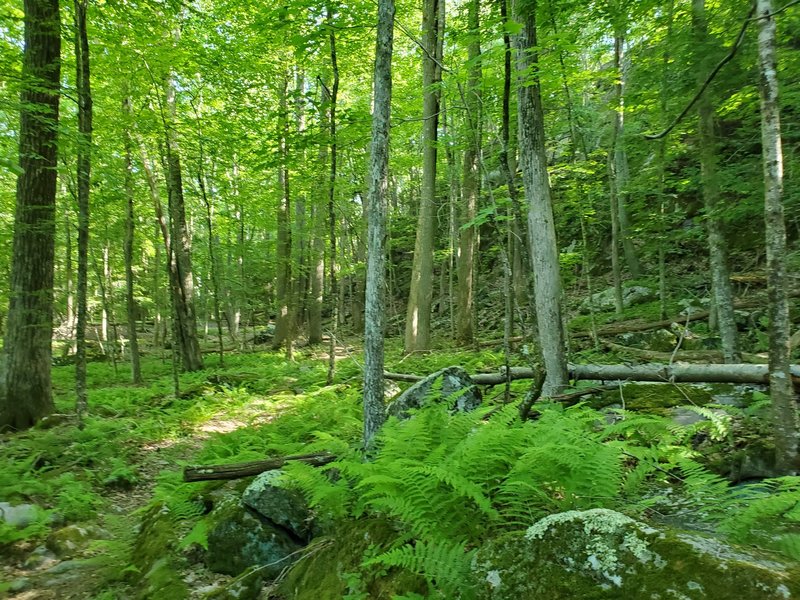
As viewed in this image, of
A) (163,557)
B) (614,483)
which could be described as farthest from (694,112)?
(163,557)

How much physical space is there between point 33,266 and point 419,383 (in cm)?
721

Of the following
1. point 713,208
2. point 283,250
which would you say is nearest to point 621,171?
point 713,208

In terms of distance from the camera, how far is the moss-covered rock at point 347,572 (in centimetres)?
287

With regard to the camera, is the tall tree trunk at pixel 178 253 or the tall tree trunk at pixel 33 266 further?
the tall tree trunk at pixel 178 253

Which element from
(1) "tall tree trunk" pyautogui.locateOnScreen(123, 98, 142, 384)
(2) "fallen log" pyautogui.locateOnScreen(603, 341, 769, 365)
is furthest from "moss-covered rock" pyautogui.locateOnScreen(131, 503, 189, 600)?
(1) "tall tree trunk" pyautogui.locateOnScreen(123, 98, 142, 384)

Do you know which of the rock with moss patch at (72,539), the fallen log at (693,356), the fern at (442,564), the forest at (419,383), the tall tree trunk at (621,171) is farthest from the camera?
the tall tree trunk at (621,171)

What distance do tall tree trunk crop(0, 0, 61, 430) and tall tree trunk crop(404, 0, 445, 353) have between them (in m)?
7.98

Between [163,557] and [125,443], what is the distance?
169 inches

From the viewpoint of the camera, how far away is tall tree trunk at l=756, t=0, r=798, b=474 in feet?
12.5

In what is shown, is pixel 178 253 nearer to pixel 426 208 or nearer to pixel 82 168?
pixel 82 168

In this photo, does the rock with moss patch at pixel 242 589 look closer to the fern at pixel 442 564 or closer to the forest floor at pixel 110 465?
the forest floor at pixel 110 465

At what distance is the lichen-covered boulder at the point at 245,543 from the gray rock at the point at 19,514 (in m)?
2.41

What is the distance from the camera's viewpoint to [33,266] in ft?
27.1

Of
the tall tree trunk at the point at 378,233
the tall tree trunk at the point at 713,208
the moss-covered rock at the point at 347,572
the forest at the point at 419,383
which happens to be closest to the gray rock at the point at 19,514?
the forest at the point at 419,383
